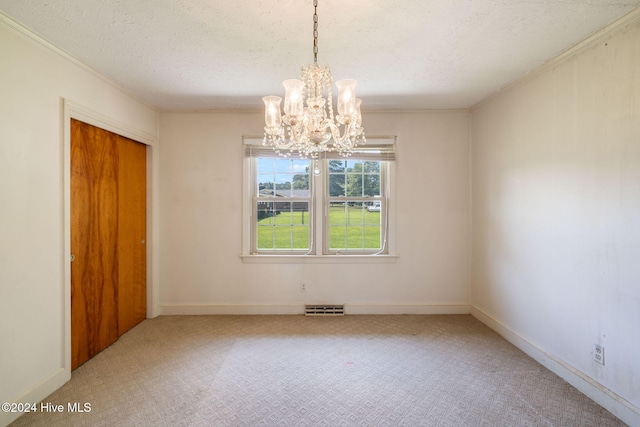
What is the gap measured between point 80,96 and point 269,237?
88.9 inches

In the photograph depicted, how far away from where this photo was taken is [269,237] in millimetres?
3711

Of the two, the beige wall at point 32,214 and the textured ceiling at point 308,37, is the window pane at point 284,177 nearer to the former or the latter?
the textured ceiling at point 308,37

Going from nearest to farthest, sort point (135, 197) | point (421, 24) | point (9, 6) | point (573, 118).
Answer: point (9, 6), point (421, 24), point (573, 118), point (135, 197)

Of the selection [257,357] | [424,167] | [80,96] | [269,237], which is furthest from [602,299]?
[80,96]

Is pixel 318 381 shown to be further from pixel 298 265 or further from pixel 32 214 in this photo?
pixel 32 214

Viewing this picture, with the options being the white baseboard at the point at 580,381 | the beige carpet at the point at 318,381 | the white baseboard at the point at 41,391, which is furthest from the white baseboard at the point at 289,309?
the white baseboard at the point at 41,391

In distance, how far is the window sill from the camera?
3.58 meters

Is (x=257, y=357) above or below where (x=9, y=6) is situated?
below

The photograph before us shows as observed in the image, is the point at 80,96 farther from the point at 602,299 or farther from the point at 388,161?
the point at 602,299

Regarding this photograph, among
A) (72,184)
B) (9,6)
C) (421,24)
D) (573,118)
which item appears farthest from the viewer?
(72,184)

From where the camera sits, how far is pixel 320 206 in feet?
11.9

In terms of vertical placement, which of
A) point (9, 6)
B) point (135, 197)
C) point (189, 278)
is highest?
A: point (9, 6)

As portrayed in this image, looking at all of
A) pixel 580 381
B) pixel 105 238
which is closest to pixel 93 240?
pixel 105 238

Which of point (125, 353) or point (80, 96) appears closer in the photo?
point (80, 96)
